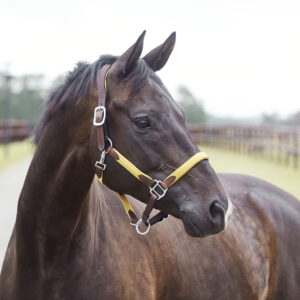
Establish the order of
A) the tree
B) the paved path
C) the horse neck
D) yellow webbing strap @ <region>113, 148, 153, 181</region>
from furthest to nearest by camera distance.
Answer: the tree
the paved path
the horse neck
yellow webbing strap @ <region>113, 148, 153, 181</region>

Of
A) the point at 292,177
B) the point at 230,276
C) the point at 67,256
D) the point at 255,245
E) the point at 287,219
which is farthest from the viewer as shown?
the point at 292,177

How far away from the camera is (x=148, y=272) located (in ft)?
7.80

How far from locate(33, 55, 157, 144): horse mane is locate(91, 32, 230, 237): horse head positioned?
0.03 ft

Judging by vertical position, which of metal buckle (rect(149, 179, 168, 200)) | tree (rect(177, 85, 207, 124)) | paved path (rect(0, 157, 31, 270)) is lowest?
tree (rect(177, 85, 207, 124))

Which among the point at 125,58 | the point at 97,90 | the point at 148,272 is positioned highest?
A: the point at 125,58

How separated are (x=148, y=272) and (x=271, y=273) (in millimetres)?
1207

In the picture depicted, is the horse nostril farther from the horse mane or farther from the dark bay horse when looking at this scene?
the horse mane

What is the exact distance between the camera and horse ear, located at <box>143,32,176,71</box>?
2279 mm

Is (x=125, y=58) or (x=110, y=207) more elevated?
(x=125, y=58)

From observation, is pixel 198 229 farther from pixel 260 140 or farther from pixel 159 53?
pixel 260 140

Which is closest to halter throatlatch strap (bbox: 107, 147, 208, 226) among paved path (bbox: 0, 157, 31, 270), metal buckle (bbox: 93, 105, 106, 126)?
metal buckle (bbox: 93, 105, 106, 126)

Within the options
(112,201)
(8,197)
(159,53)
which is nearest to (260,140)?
(8,197)

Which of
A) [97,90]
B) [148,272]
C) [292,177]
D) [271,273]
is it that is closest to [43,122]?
[97,90]

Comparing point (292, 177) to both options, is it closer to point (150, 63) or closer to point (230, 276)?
point (230, 276)
